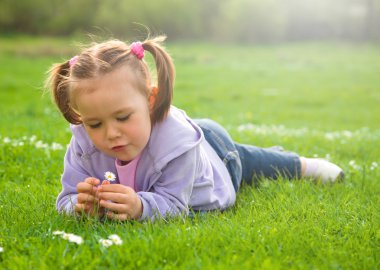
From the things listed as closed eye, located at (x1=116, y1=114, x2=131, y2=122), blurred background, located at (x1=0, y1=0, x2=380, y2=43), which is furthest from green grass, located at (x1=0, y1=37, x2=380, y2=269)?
blurred background, located at (x1=0, y1=0, x2=380, y2=43)

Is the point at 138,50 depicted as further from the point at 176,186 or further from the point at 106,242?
the point at 106,242

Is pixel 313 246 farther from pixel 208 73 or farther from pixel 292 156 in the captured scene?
pixel 208 73

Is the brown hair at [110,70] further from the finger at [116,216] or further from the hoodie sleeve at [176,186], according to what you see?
the finger at [116,216]

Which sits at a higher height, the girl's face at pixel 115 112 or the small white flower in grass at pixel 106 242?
the girl's face at pixel 115 112

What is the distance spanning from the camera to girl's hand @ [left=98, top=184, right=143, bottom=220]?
3301mm

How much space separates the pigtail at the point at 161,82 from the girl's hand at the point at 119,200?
0.62 m

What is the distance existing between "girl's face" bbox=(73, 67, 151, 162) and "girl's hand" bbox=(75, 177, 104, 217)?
26 centimetres

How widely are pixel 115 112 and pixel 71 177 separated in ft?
2.69

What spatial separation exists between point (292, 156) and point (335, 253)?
→ 213cm

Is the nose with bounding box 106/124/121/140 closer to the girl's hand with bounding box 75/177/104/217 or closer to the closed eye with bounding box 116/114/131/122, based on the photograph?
the closed eye with bounding box 116/114/131/122

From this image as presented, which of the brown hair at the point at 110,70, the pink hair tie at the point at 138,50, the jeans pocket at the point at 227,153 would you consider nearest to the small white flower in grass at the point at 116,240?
the brown hair at the point at 110,70

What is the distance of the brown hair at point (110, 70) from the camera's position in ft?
10.8

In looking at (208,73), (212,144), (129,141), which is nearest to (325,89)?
(208,73)

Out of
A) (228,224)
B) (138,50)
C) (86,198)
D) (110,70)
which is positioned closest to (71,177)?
(86,198)
